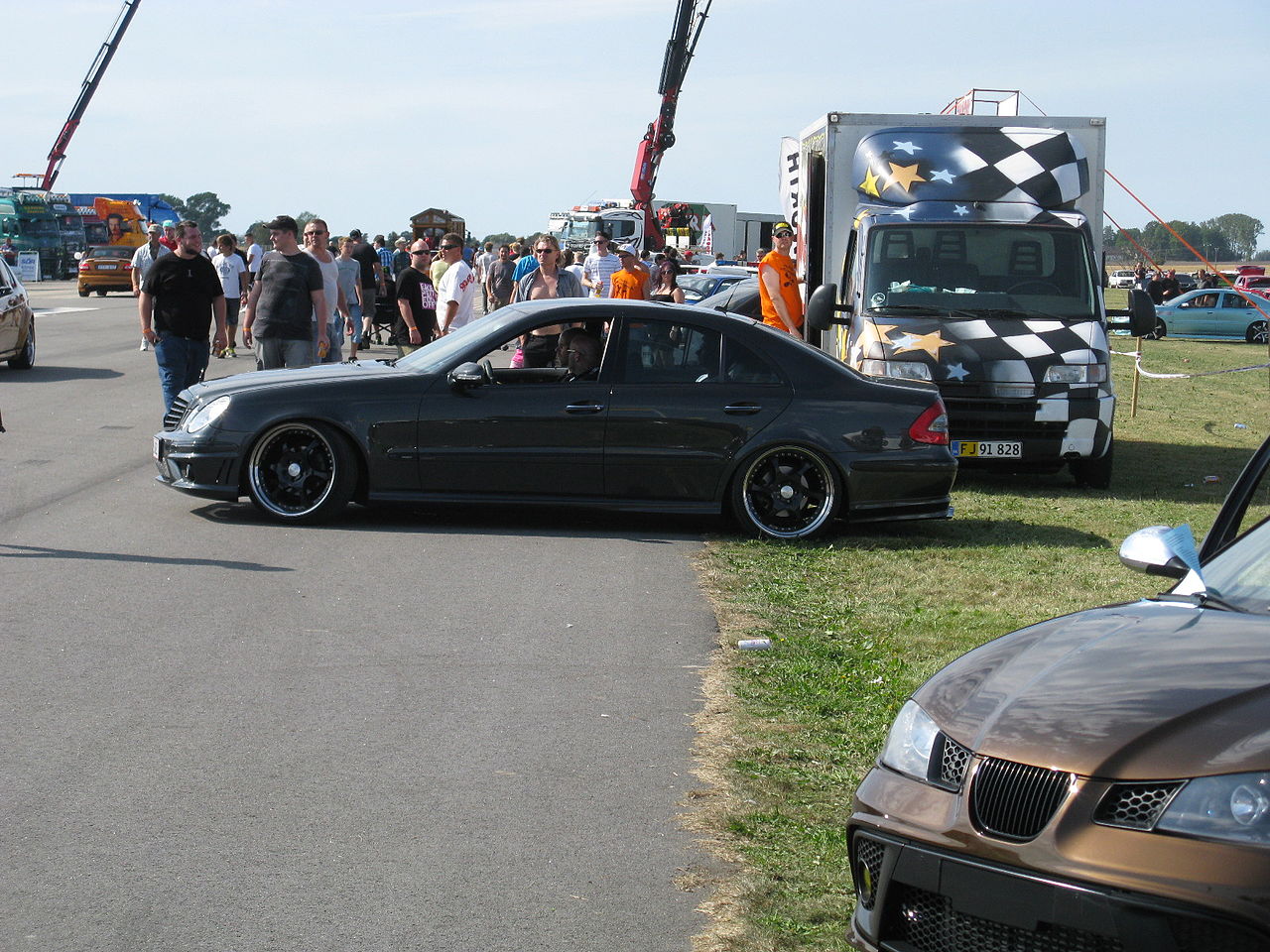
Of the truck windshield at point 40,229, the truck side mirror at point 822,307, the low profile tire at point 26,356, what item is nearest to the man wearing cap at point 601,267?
the low profile tire at point 26,356

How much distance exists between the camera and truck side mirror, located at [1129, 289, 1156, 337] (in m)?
12.4

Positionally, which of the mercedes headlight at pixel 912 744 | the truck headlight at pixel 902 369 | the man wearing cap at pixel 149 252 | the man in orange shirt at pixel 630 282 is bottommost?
the mercedes headlight at pixel 912 744

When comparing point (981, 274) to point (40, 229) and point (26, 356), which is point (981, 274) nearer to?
point (26, 356)

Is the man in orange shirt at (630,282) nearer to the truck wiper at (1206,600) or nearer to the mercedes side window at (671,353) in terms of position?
the mercedes side window at (671,353)

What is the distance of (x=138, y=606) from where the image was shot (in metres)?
7.50

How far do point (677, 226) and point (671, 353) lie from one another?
47.2m

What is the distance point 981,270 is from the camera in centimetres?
1274

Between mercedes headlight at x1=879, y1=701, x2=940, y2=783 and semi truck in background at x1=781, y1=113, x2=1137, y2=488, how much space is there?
8514 mm

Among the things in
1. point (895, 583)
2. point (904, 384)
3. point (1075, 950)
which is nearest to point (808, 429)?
→ point (904, 384)

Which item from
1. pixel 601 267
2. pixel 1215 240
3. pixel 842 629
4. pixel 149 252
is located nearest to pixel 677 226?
pixel 149 252

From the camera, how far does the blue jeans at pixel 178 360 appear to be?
1254 cm

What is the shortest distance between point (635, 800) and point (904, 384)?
5741 millimetres

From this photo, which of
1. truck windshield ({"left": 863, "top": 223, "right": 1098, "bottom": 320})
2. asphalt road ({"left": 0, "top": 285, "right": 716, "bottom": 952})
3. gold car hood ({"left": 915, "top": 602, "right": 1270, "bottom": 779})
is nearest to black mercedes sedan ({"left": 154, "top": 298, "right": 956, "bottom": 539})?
asphalt road ({"left": 0, "top": 285, "right": 716, "bottom": 952})

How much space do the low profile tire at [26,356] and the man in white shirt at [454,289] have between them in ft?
24.5
